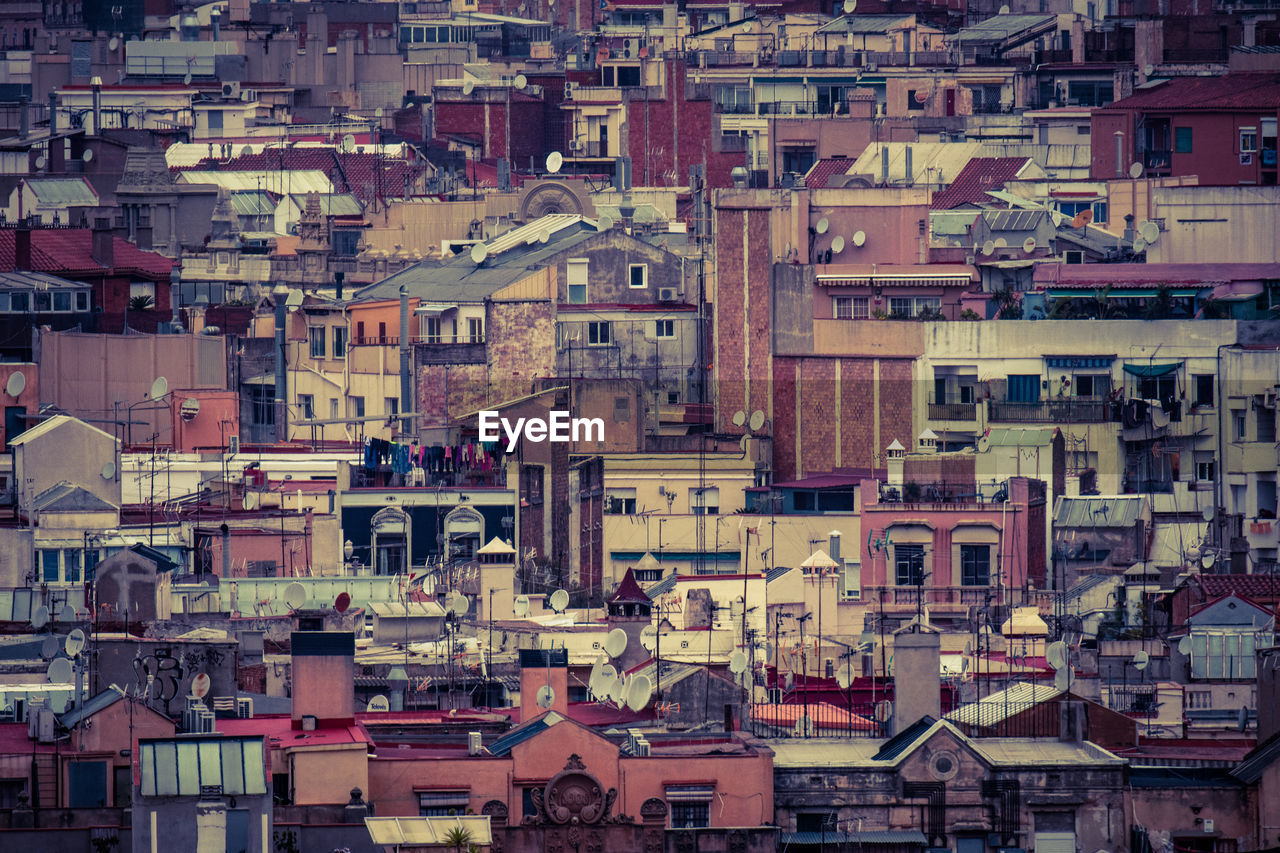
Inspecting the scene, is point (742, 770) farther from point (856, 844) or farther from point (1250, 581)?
point (1250, 581)

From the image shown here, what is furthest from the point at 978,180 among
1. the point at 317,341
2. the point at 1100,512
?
the point at 1100,512

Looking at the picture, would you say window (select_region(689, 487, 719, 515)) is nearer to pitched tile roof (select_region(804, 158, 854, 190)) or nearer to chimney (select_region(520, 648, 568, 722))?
pitched tile roof (select_region(804, 158, 854, 190))

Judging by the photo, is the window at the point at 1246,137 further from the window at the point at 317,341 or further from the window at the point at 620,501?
the window at the point at 620,501

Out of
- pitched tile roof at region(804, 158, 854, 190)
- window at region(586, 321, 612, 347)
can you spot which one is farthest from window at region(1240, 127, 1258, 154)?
window at region(586, 321, 612, 347)

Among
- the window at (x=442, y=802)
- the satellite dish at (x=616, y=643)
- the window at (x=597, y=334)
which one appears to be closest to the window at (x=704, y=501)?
the window at (x=597, y=334)

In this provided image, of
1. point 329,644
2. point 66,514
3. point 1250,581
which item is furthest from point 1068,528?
point 329,644

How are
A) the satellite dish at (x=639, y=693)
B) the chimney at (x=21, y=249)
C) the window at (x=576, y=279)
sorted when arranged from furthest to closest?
1. the chimney at (x=21, y=249)
2. the window at (x=576, y=279)
3. the satellite dish at (x=639, y=693)
